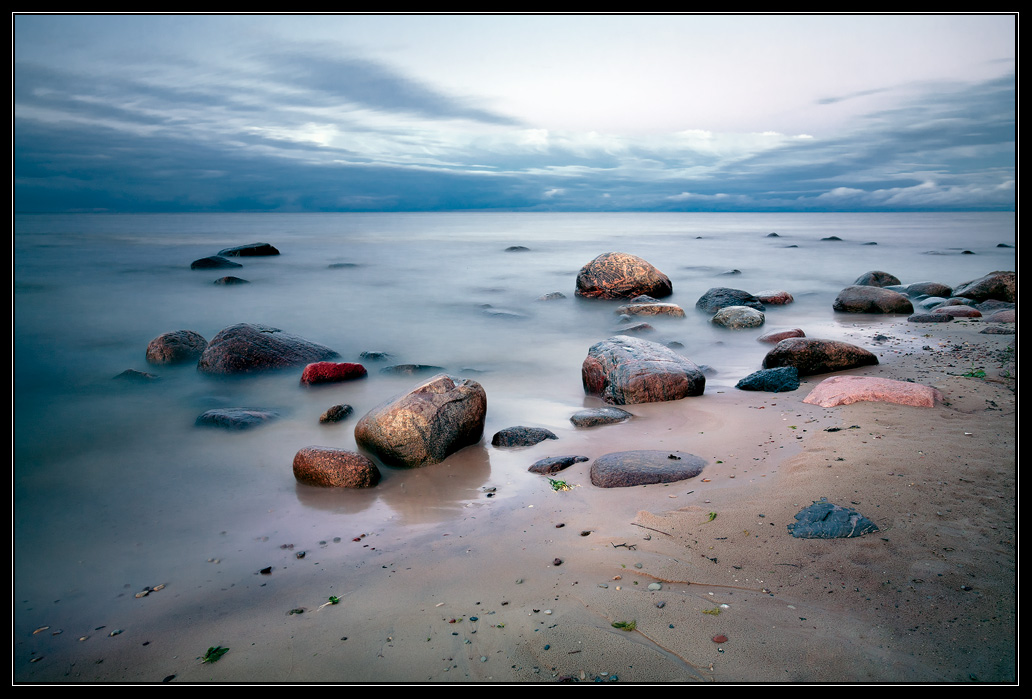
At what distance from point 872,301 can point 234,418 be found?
1154 cm

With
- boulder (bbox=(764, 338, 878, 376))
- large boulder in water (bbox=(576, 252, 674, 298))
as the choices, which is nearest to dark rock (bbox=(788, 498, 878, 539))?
boulder (bbox=(764, 338, 878, 376))

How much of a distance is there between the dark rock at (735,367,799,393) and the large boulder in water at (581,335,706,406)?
51 centimetres

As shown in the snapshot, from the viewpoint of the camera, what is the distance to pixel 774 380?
622 cm

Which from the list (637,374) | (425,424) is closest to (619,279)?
(637,374)

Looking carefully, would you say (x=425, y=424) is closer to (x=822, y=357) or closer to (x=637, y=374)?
(x=637, y=374)

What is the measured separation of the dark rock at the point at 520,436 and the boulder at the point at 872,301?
9.18 metres

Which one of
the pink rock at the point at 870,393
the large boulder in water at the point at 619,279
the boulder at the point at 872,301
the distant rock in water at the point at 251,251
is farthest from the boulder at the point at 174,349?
the distant rock in water at the point at 251,251

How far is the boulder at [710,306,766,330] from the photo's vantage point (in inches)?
408

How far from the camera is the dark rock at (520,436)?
517 centimetres

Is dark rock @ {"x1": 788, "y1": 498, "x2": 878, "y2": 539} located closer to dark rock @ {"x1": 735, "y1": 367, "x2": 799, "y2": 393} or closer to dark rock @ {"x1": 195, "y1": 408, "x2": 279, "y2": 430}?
dark rock @ {"x1": 735, "y1": 367, "x2": 799, "y2": 393}

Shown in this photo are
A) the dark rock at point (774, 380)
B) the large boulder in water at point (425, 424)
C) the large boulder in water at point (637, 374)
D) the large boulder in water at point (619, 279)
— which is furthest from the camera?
the large boulder in water at point (619, 279)

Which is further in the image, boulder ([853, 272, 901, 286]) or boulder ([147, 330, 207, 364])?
boulder ([853, 272, 901, 286])

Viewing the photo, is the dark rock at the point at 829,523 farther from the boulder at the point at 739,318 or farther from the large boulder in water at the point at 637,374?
the boulder at the point at 739,318
